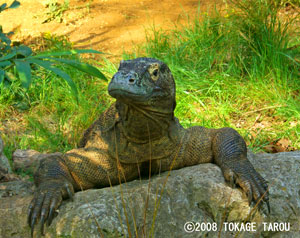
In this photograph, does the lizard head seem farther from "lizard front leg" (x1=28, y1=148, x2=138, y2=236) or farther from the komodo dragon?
"lizard front leg" (x1=28, y1=148, x2=138, y2=236)

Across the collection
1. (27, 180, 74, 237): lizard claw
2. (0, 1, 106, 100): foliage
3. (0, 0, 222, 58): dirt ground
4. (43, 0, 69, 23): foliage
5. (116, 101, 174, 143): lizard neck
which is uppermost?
(0, 1, 106, 100): foliage

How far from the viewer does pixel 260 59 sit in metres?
6.05

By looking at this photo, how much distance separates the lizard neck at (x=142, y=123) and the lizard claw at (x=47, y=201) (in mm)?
582

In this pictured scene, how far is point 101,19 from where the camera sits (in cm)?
1013

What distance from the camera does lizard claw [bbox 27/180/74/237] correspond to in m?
2.84

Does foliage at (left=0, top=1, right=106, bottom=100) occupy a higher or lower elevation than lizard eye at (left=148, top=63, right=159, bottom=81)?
higher

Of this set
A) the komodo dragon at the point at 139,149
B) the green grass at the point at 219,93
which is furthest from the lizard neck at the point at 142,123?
the green grass at the point at 219,93

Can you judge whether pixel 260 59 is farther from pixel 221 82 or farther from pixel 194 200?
pixel 194 200

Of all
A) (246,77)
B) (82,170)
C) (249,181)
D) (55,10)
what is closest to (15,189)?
(82,170)

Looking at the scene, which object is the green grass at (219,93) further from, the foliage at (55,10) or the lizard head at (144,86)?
the foliage at (55,10)

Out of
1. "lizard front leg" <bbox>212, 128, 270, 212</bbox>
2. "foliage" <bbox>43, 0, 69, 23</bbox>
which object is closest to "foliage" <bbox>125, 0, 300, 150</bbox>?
"lizard front leg" <bbox>212, 128, 270, 212</bbox>

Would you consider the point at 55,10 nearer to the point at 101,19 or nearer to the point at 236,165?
the point at 101,19

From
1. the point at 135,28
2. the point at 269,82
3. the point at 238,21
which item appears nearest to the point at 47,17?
the point at 135,28

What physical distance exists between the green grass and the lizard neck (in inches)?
83.0
